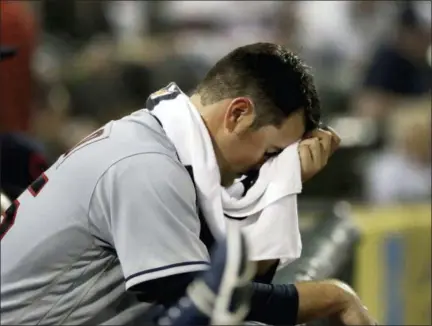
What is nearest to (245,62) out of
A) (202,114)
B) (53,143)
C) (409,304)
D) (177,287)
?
(202,114)

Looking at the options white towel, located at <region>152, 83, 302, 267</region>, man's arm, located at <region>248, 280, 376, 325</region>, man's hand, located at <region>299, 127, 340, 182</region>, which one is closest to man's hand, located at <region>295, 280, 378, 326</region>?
man's arm, located at <region>248, 280, 376, 325</region>

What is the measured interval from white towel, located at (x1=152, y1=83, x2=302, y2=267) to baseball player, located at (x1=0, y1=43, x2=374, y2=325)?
0.02 meters

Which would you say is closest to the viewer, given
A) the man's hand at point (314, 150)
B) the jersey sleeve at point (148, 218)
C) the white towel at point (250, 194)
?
the jersey sleeve at point (148, 218)

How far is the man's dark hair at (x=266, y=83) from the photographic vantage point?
179 centimetres

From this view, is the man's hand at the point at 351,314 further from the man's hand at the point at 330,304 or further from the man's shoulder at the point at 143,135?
the man's shoulder at the point at 143,135

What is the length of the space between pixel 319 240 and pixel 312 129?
0.97 m

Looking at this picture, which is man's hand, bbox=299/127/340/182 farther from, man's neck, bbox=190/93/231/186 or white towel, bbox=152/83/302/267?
man's neck, bbox=190/93/231/186

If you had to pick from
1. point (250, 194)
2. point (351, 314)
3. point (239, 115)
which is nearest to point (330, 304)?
point (351, 314)

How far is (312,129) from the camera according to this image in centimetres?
192

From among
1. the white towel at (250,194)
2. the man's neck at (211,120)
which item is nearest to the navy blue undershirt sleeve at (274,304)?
the white towel at (250,194)

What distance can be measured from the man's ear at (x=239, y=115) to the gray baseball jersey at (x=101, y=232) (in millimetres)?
113

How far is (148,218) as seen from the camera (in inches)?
65.2

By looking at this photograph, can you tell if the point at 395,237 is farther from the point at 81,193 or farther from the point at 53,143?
the point at 81,193

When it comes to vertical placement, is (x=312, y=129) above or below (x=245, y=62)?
below
